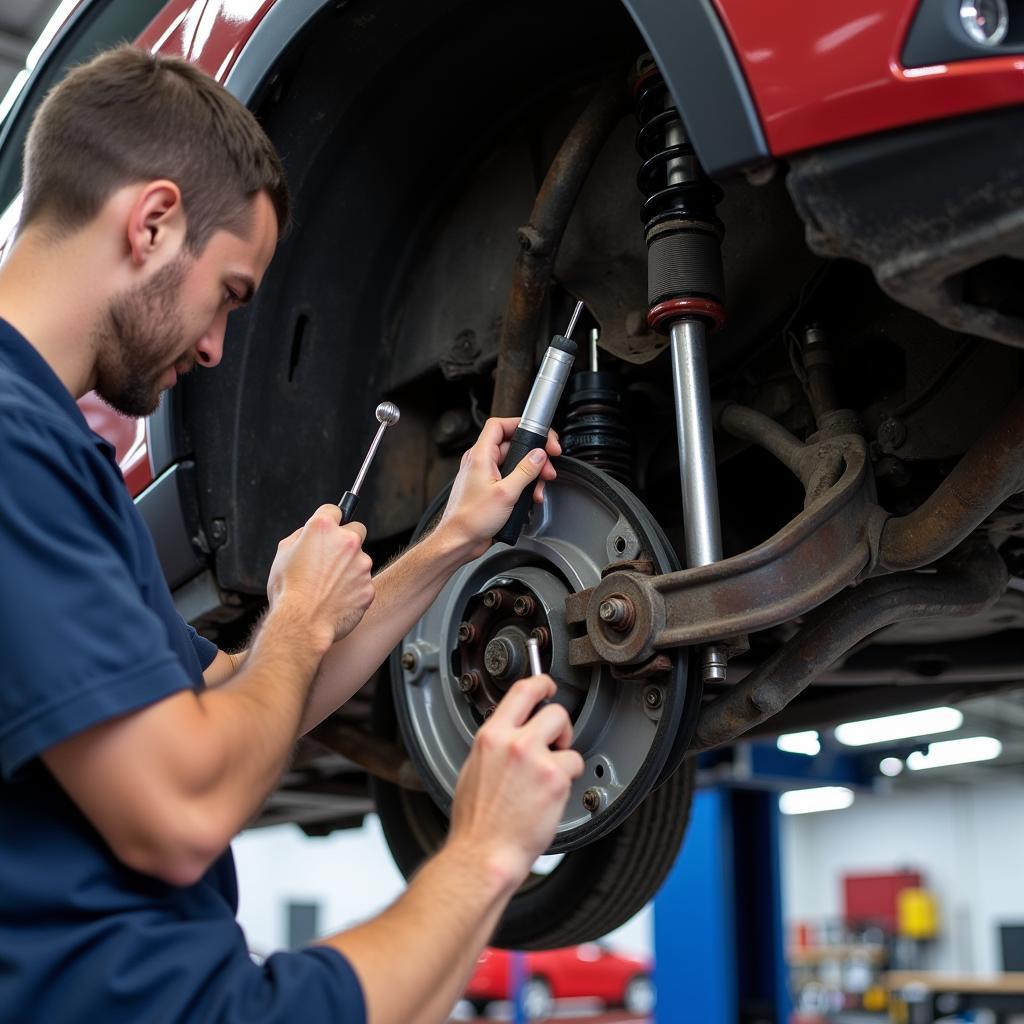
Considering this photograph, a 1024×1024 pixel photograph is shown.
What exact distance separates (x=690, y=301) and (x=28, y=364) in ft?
1.84

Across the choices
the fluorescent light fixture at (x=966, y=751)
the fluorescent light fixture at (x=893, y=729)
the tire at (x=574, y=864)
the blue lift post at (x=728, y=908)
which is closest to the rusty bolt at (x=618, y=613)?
the tire at (x=574, y=864)

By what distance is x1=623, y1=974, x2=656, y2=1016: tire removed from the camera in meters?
11.0

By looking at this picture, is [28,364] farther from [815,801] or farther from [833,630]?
[815,801]

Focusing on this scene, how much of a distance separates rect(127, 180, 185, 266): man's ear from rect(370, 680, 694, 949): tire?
3.06 ft

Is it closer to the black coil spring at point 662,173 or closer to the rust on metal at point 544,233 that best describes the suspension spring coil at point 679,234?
the black coil spring at point 662,173

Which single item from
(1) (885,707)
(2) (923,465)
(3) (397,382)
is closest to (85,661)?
(2) (923,465)

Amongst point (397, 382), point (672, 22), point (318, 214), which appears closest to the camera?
point (672, 22)

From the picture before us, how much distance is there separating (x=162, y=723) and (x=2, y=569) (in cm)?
13

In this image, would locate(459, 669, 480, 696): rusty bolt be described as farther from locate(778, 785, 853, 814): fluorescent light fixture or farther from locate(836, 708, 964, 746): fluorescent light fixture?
locate(778, 785, 853, 814): fluorescent light fixture

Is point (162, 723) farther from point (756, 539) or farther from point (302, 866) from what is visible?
point (302, 866)

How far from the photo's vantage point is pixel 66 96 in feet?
2.97

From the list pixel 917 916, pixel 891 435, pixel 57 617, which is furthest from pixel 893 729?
pixel 917 916

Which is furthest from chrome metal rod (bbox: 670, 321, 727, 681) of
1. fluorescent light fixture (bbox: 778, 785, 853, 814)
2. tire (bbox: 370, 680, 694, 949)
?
fluorescent light fixture (bbox: 778, 785, 853, 814)

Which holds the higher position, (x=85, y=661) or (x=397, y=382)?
(x=397, y=382)
